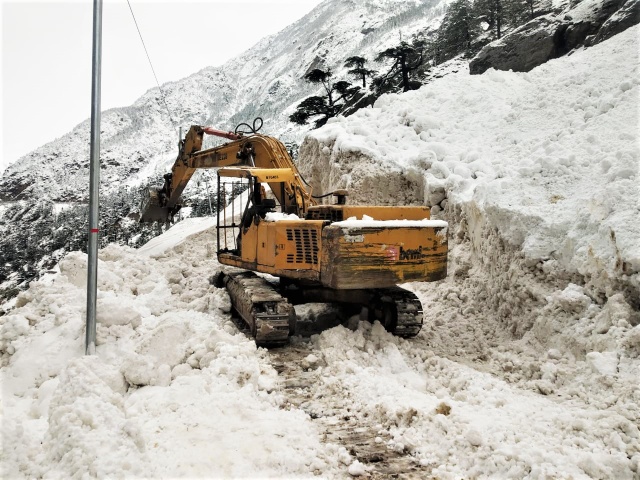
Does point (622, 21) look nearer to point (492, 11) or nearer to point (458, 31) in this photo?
point (458, 31)

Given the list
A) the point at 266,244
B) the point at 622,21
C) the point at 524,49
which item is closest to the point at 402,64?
the point at 524,49

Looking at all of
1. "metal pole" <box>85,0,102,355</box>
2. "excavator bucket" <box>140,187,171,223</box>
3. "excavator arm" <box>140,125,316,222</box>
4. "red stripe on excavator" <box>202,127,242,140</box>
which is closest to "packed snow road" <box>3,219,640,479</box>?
"metal pole" <box>85,0,102,355</box>

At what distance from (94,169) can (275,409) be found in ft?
8.66

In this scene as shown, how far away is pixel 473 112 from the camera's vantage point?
35.0ft

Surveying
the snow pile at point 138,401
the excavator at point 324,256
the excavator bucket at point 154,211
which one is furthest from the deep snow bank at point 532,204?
the excavator bucket at point 154,211

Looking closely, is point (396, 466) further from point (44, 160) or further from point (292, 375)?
point (44, 160)

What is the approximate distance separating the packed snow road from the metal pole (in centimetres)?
59

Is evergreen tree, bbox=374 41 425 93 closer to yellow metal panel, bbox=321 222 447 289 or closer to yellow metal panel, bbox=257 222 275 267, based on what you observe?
yellow metal panel, bbox=257 222 275 267

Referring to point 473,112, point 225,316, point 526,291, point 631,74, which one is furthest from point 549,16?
point 225,316

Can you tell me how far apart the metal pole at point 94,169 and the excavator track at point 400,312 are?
3352 millimetres

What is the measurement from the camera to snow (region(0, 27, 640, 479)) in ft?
9.34

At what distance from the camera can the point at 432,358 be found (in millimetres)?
4965

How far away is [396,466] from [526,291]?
141 inches

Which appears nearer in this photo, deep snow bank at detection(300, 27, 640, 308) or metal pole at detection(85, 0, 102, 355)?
metal pole at detection(85, 0, 102, 355)
